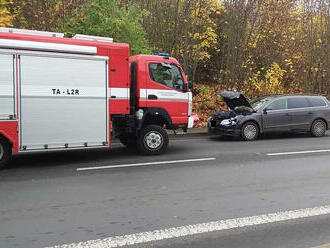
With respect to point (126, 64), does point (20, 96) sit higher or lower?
lower

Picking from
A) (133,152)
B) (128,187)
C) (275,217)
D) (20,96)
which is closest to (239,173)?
(128,187)

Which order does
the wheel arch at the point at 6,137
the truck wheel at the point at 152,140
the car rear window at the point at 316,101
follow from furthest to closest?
the car rear window at the point at 316,101 → the truck wheel at the point at 152,140 → the wheel arch at the point at 6,137

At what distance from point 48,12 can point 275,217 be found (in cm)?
1260

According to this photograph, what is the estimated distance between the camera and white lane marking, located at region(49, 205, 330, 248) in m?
4.98

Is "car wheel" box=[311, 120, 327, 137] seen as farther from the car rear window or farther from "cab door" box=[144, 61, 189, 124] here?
"cab door" box=[144, 61, 189, 124]

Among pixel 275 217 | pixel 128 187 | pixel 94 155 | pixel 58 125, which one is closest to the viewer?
pixel 275 217

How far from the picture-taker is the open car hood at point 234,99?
565 inches

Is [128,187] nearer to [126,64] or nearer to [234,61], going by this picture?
[126,64]

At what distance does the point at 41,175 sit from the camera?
8836mm

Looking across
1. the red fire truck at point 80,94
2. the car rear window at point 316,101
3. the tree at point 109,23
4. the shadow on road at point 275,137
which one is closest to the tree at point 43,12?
the tree at point 109,23

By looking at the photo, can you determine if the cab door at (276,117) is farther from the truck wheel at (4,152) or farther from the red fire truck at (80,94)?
the truck wheel at (4,152)

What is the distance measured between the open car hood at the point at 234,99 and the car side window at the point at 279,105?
737 mm

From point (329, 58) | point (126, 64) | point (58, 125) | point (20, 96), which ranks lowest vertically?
point (58, 125)

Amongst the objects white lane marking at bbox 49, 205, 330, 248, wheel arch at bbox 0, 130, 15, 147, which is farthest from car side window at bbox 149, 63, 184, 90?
white lane marking at bbox 49, 205, 330, 248
